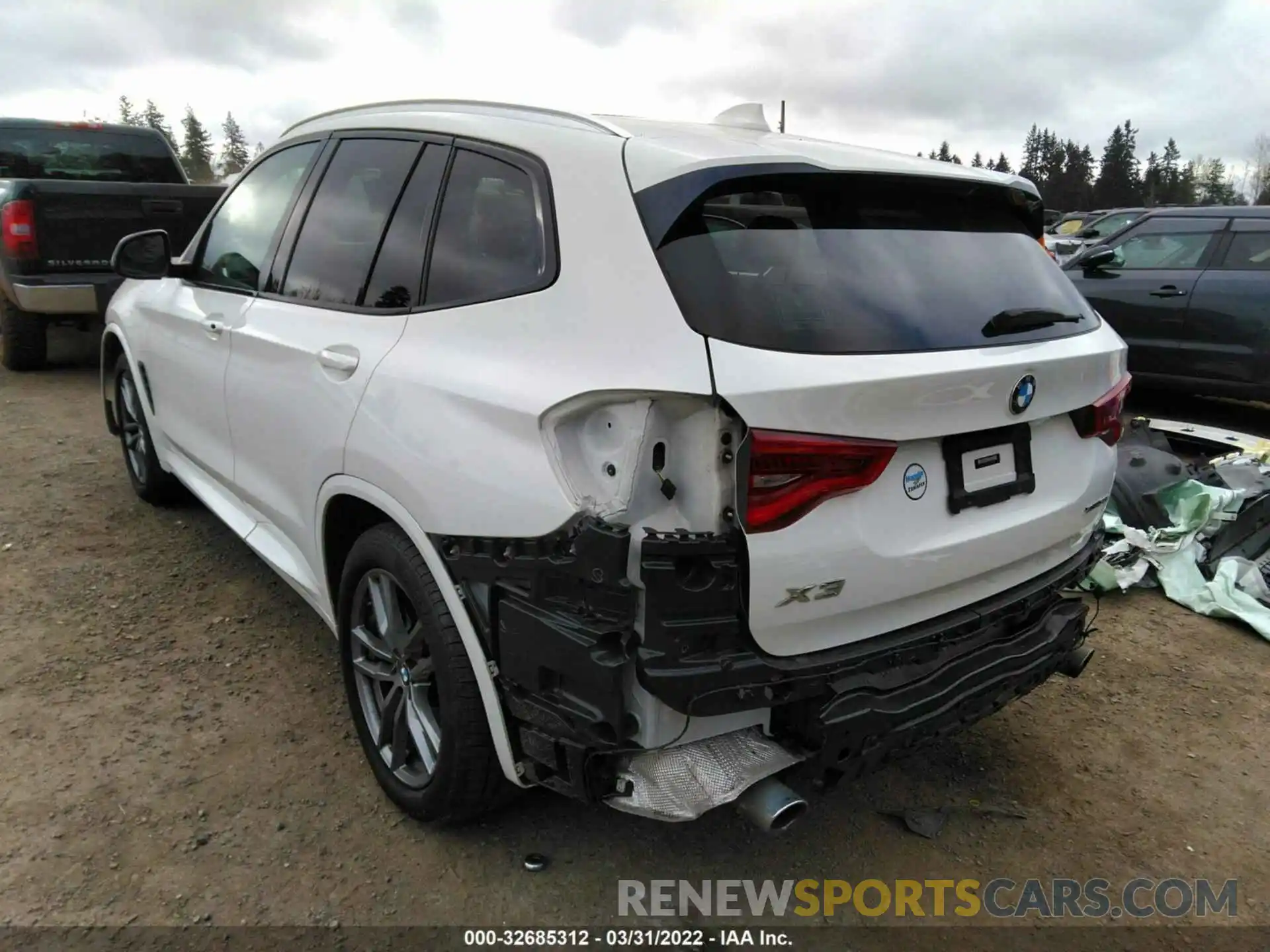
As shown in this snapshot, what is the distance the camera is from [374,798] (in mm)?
2627

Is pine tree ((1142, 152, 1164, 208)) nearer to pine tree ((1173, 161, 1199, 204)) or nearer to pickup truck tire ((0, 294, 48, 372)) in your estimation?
pine tree ((1173, 161, 1199, 204))

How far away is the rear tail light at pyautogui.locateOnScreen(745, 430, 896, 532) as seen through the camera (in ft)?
5.59

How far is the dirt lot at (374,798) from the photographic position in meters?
2.30

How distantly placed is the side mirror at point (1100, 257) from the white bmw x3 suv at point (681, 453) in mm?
5760

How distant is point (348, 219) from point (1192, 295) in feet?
22.0

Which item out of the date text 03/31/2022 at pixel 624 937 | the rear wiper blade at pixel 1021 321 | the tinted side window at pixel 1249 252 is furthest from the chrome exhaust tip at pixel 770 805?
the tinted side window at pixel 1249 252

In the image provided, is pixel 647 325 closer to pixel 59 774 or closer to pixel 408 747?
pixel 408 747

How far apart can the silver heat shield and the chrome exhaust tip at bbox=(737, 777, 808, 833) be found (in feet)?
0.16

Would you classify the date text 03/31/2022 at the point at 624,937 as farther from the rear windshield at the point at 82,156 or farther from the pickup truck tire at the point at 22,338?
the rear windshield at the point at 82,156

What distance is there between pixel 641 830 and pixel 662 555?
122 centimetres

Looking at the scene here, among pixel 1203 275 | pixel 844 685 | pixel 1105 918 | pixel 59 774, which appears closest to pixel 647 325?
pixel 844 685

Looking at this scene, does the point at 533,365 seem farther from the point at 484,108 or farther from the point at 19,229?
the point at 19,229

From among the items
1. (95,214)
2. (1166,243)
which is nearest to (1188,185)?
(1166,243)

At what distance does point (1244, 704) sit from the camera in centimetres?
332
